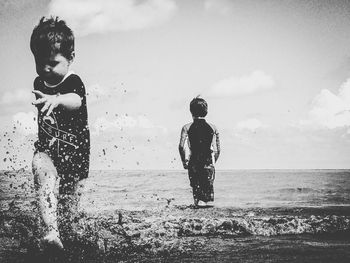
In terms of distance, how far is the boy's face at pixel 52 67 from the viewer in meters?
3.04

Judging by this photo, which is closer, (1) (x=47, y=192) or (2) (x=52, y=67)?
(1) (x=47, y=192)

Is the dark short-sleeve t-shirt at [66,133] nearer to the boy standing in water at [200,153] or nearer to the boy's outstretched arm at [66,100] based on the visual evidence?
the boy's outstretched arm at [66,100]

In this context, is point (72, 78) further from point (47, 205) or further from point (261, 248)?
point (261, 248)

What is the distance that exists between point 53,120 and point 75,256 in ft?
3.42

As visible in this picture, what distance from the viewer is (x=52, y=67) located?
3053mm

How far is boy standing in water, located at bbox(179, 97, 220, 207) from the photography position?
6145 mm

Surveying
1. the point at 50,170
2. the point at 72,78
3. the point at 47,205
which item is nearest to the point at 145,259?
the point at 47,205

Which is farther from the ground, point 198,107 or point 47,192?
point 198,107

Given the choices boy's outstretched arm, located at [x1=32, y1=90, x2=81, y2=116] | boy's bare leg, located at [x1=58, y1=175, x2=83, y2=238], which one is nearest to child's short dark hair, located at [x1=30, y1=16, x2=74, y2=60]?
boy's outstretched arm, located at [x1=32, y1=90, x2=81, y2=116]

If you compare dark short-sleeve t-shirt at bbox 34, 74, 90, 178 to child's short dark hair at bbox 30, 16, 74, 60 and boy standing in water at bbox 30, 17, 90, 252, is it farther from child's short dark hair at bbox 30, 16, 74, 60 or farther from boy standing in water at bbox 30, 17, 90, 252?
child's short dark hair at bbox 30, 16, 74, 60

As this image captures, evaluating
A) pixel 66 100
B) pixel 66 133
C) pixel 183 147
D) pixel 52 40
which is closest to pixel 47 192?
pixel 66 133

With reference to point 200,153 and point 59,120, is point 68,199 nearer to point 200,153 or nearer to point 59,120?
point 59,120

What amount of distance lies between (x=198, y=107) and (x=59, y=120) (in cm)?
361

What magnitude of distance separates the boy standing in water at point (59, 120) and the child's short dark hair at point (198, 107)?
134 inches
